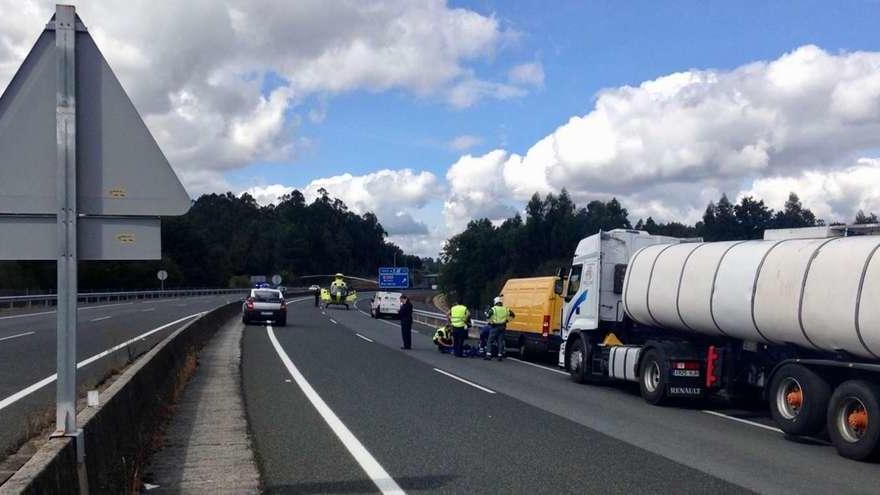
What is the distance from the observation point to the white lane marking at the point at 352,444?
9.16m

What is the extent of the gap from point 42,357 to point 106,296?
156 ft

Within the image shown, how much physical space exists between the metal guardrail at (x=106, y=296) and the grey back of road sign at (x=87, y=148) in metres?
44.0

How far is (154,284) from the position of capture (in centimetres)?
9244

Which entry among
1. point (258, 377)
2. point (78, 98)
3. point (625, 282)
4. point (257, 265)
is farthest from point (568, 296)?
point (257, 265)

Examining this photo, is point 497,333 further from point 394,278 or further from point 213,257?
point 213,257

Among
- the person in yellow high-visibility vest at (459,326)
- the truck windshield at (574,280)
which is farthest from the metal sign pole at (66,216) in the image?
the person in yellow high-visibility vest at (459,326)

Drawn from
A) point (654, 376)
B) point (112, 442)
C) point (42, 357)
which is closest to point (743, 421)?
point (654, 376)

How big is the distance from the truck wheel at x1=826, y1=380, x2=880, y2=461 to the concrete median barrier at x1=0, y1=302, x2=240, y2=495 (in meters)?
7.97

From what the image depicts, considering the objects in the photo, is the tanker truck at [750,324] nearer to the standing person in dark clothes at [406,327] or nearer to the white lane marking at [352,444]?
the white lane marking at [352,444]

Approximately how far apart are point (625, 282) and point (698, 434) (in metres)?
6.25

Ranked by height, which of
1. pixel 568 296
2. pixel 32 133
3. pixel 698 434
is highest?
pixel 32 133

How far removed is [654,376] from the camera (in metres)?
17.0

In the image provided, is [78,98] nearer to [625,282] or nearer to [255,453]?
[255,453]

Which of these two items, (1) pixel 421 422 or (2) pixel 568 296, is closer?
(1) pixel 421 422
